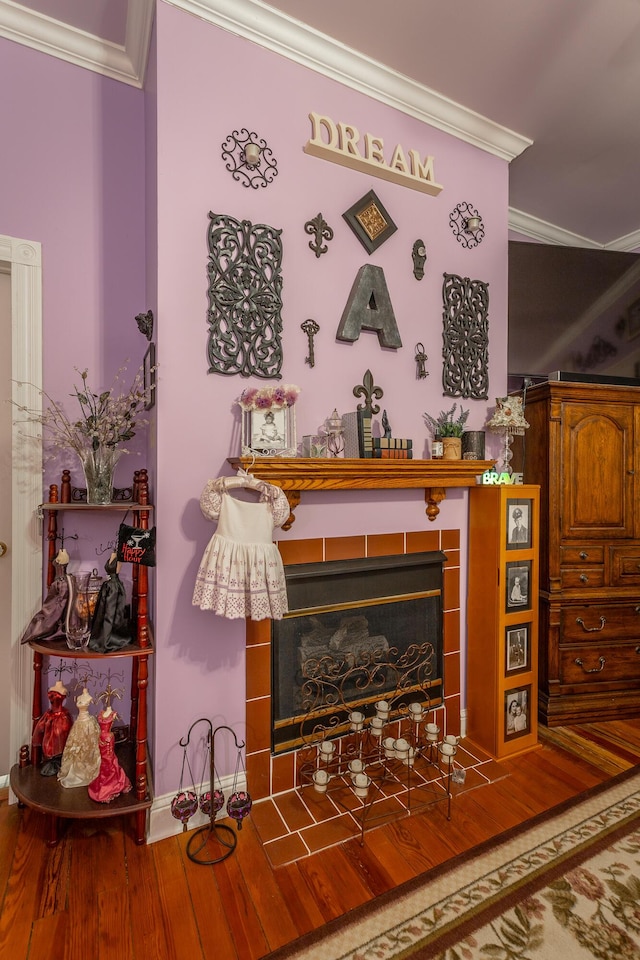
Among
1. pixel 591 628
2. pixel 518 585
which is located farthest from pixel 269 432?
pixel 591 628

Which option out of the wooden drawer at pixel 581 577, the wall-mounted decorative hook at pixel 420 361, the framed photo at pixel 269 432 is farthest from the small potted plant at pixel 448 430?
the wooden drawer at pixel 581 577

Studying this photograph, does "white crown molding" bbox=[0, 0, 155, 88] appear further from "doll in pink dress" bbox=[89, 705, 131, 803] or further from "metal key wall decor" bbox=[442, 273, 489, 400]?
"doll in pink dress" bbox=[89, 705, 131, 803]

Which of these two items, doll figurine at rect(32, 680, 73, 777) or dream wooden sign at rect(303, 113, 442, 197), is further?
dream wooden sign at rect(303, 113, 442, 197)

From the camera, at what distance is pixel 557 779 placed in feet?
6.82

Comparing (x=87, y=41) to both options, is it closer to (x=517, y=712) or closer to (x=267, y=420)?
(x=267, y=420)

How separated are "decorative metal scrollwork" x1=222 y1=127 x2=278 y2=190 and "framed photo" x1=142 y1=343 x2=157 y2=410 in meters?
0.75

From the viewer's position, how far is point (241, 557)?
166 cm


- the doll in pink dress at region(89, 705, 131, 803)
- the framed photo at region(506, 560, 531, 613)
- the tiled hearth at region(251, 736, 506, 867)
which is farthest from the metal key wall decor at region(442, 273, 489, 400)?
the doll in pink dress at region(89, 705, 131, 803)

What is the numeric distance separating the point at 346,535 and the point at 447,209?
1.66 metres

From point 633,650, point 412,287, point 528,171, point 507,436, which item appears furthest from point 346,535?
point 528,171

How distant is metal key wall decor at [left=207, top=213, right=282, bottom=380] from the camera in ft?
5.91

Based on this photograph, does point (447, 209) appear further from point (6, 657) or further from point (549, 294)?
point (6, 657)

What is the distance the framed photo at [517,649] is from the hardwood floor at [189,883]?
0.49 m

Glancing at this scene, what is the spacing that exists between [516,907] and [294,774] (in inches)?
34.3
